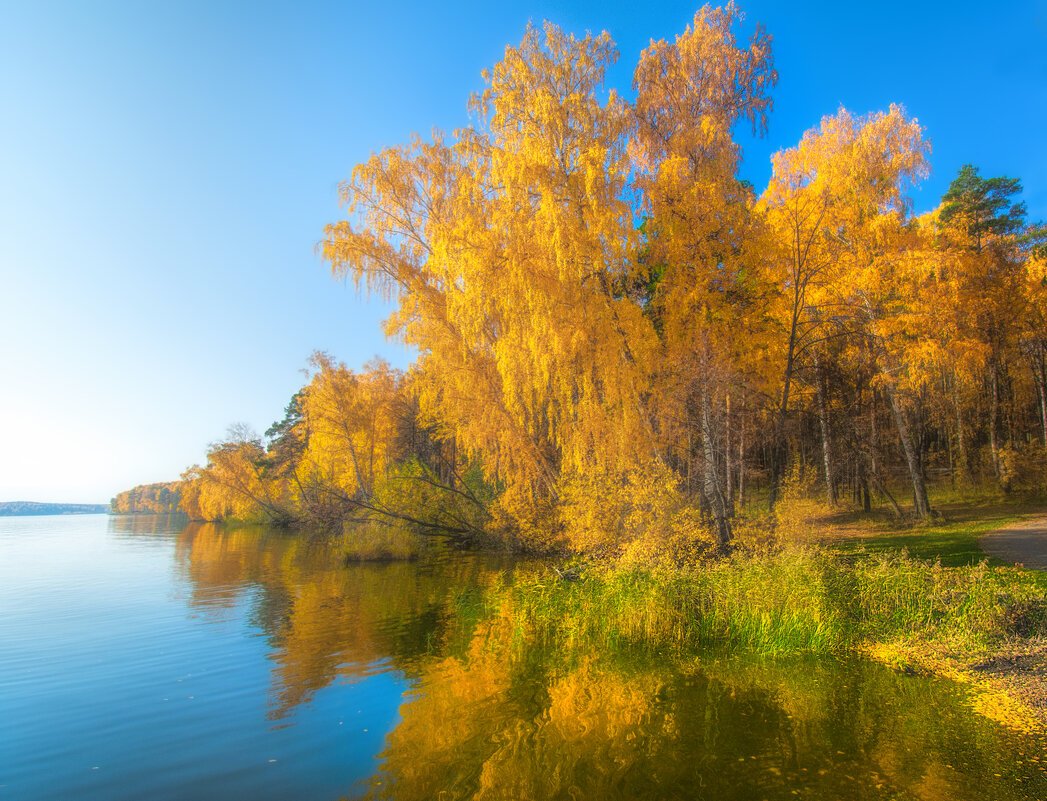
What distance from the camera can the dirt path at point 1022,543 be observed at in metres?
10.3

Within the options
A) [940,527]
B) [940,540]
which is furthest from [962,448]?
[940,540]

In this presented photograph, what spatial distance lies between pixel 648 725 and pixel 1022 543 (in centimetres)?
1223

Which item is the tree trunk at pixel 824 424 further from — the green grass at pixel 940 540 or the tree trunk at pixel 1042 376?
the tree trunk at pixel 1042 376

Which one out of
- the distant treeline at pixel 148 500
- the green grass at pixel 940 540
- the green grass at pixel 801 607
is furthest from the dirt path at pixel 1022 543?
the distant treeline at pixel 148 500

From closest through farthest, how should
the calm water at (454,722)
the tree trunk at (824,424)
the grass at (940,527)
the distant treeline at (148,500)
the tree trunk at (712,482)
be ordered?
1. the calm water at (454,722)
2. the tree trunk at (712,482)
3. the grass at (940,527)
4. the tree trunk at (824,424)
5. the distant treeline at (148,500)

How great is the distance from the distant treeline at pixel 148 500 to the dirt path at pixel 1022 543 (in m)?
109

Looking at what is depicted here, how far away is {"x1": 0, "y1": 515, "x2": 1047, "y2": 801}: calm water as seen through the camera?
443cm

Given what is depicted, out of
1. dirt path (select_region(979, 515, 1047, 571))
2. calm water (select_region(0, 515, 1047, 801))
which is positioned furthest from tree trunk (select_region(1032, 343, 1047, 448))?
→ calm water (select_region(0, 515, 1047, 801))

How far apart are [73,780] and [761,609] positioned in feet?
27.7

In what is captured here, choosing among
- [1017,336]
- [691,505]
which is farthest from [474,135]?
[1017,336]

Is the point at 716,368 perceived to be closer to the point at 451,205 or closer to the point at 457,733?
the point at 457,733

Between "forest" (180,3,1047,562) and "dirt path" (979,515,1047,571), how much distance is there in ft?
9.39

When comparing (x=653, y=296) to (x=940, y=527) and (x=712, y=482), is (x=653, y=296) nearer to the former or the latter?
(x=712, y=482)

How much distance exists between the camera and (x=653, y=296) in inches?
554
